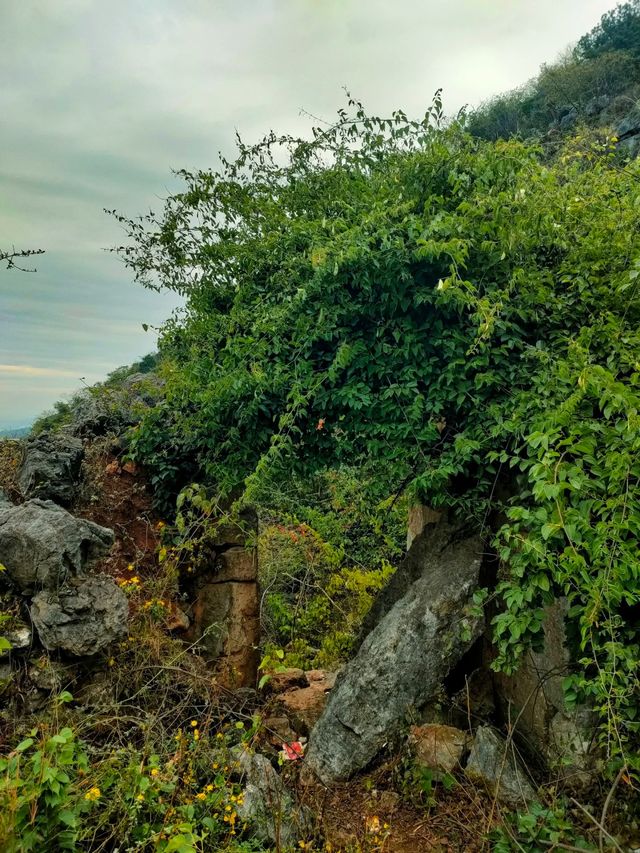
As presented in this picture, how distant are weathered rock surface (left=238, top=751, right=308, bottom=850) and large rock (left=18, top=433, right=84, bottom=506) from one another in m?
2.87

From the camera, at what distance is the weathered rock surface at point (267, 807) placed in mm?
3500

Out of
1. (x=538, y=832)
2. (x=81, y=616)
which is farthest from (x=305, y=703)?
(x=538, y=832)

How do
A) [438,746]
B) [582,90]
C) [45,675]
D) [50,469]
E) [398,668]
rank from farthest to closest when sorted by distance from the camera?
[582,90]
[50,469]
[398,668]
[438,746]
[45,675]

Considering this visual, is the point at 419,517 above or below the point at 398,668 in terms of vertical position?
above

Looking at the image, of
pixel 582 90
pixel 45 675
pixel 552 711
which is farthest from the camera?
pixel 582 90

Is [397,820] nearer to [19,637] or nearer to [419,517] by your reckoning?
[19,637]

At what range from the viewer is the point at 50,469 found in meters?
5.09

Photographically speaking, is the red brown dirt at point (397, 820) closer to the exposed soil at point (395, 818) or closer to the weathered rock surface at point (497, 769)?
the exposed soil at point (395, 818)

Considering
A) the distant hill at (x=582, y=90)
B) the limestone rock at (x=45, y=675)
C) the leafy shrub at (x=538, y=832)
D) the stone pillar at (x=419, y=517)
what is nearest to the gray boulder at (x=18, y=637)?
the limestone rock at (x=45, y=675)

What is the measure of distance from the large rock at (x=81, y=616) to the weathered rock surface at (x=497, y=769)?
293 cm

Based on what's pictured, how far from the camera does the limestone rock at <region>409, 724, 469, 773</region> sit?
4297 mm

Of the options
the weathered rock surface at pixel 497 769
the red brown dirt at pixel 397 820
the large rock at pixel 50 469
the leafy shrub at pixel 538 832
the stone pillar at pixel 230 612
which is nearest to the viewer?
the leafy shrub at pixel 538 832

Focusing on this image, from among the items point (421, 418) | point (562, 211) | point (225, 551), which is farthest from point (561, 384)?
point (225, 551)

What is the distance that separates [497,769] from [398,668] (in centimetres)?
105
